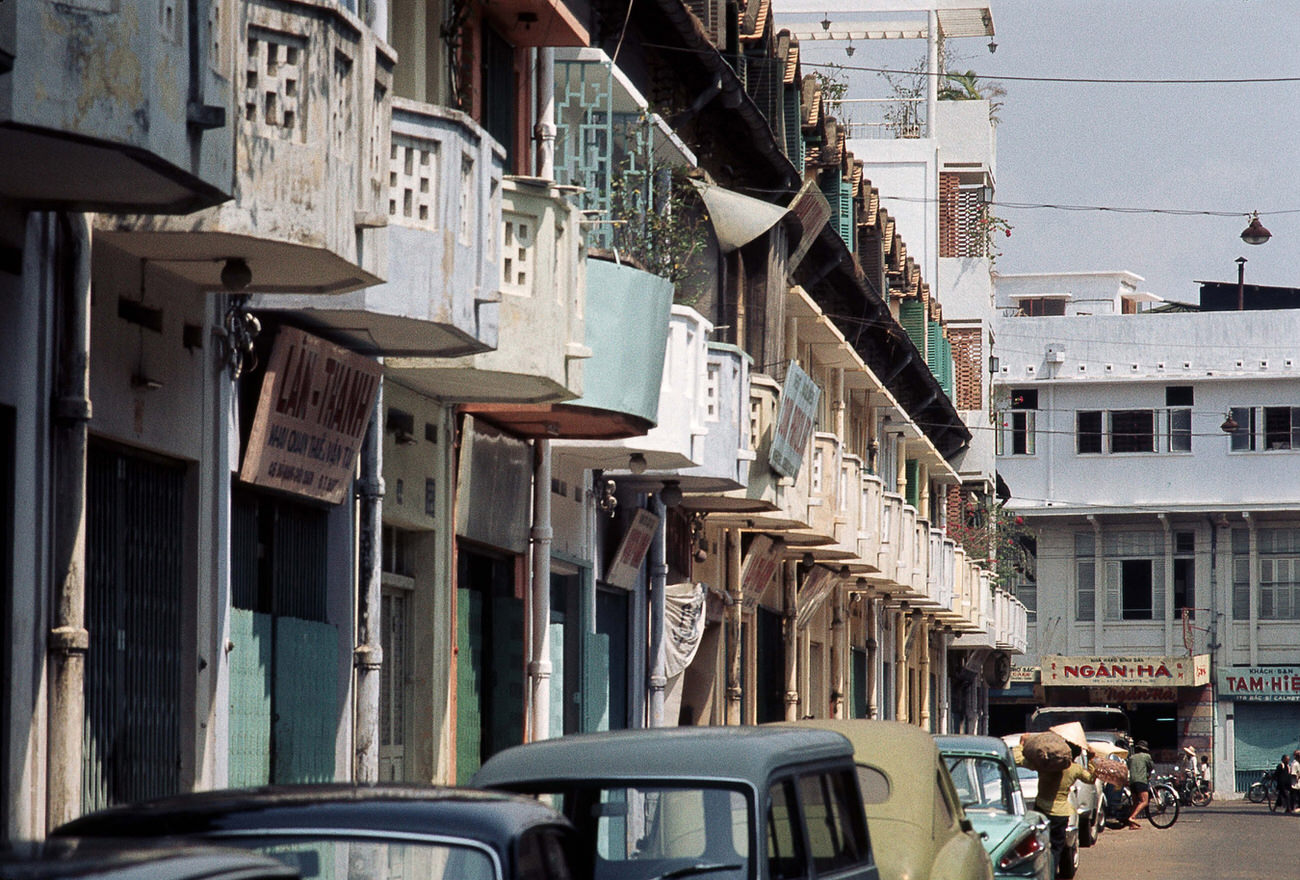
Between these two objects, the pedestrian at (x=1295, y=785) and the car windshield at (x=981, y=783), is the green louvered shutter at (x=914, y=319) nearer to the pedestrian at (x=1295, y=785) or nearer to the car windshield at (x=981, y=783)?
the pedestrian at (x=1295, y=785)

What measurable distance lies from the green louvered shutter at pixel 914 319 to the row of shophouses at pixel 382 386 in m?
11.8

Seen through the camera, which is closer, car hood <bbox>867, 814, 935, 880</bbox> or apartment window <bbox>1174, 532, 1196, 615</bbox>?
car hood <bbox>867, 814, 935, 880</bbox>

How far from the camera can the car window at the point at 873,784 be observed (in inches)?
447

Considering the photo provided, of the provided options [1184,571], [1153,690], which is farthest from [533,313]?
[1184,571]

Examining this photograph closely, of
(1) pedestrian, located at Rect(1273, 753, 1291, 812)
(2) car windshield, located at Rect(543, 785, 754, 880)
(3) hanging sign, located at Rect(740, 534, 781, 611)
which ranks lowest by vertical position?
(1) pedestrian, located at Rect(1273, 753, 1291, 812)

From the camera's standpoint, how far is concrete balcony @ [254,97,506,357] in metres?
11.3

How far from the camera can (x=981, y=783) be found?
1689 cm

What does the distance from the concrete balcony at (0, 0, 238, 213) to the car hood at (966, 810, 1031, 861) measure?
8934 mm

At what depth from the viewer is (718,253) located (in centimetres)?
2352

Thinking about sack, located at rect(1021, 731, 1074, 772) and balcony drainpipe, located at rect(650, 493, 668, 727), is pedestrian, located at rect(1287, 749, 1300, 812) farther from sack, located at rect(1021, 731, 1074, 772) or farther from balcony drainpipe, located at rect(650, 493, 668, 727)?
sack, located at rect(1021, 731, 1074, 772)

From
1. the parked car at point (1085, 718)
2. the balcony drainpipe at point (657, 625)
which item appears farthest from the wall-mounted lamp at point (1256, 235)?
the balcony drainpipe at point (657, 625)

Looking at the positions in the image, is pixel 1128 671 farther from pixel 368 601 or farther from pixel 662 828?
pixel 662 828

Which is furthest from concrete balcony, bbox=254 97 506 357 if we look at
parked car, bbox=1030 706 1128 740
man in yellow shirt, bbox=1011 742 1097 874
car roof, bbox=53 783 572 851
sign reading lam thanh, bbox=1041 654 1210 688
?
sign reading lam thanh, bbox=1041 654 1210 688

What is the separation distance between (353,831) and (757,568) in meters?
22.1
